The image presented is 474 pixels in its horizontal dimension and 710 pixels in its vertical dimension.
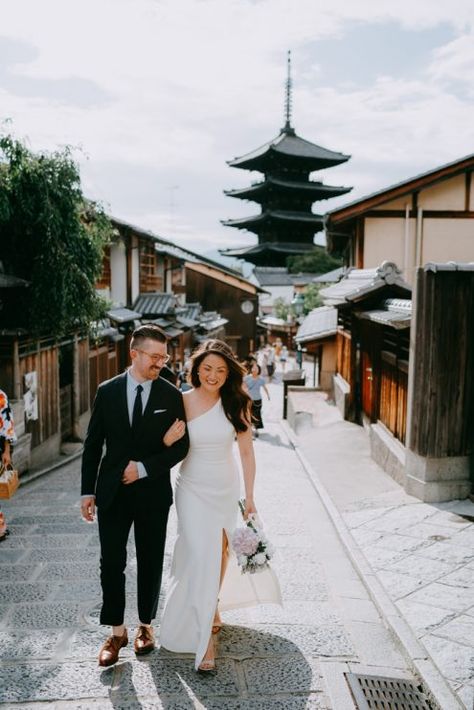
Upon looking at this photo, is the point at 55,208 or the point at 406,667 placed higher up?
the point at 55,208

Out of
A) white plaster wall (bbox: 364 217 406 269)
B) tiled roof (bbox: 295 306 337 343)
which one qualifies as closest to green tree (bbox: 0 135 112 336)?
white plaster wall (bbox: 364 217 406 269)

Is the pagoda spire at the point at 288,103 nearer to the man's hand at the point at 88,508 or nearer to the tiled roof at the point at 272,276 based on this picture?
the tiled roof at the point at 272,276

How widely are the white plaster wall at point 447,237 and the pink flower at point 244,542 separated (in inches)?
496

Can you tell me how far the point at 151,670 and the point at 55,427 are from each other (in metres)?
8.87

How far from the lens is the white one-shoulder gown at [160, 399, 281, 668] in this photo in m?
3.83

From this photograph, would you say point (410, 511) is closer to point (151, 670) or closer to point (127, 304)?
point (151, 670)

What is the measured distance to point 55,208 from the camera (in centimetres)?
985

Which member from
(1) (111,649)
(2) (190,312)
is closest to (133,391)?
(1) (111,649)

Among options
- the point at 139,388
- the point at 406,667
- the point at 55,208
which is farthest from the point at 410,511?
the point at 55,208

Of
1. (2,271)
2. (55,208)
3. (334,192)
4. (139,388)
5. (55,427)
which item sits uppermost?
(334,192)

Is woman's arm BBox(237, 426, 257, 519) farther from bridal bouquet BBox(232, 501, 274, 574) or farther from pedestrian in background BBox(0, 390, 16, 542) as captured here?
pedestrian in background BBox(0, 390, 16, 542)

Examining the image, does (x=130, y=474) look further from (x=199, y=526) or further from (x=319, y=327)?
(x=319, y=327)

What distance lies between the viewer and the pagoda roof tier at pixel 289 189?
46.8 m

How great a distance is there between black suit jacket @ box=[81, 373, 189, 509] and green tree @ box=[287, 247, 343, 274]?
1663 inches
